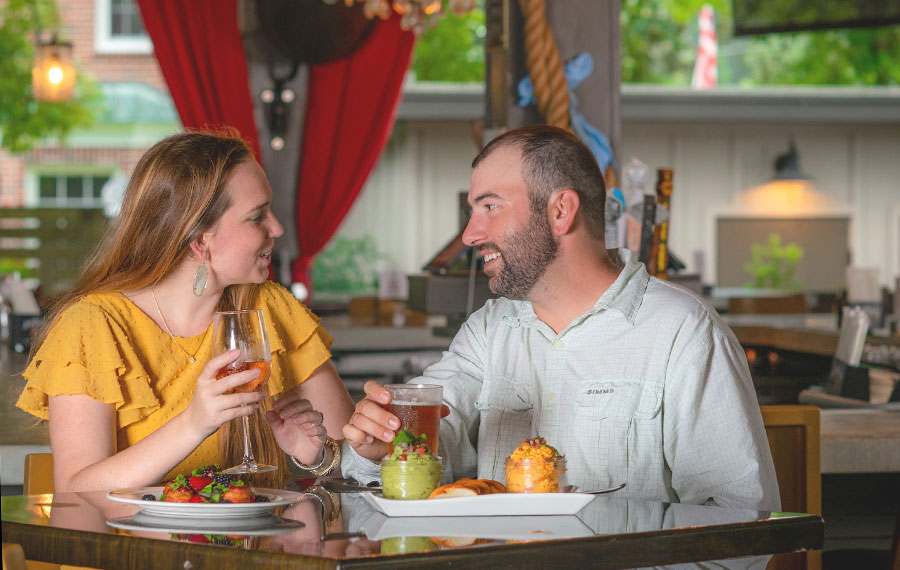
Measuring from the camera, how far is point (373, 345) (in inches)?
215

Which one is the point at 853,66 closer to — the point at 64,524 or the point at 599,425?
the point at 599,425

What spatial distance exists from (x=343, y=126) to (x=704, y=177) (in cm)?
577

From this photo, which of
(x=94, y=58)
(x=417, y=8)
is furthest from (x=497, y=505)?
(x=94, y=58)

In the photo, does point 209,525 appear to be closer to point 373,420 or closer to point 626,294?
point 373,420

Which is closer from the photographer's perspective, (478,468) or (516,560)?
(516,560)

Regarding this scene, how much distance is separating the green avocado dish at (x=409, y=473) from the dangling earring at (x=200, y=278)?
0.78 metres

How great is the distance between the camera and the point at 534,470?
160 centimetres

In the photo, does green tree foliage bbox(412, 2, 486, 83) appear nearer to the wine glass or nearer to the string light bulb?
the string light bulb

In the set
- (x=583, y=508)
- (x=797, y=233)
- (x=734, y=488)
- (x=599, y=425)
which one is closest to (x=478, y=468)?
(x=599, y=425)

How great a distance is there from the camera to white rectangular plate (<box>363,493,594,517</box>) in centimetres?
154

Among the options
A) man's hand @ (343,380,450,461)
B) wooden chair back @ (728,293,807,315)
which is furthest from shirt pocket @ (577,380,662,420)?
wooden chair back @ (728,293,807,315)

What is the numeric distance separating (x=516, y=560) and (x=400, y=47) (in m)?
5.84

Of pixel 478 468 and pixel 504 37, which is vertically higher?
pixel 504 37

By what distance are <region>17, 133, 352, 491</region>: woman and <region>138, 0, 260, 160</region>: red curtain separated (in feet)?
13.8
